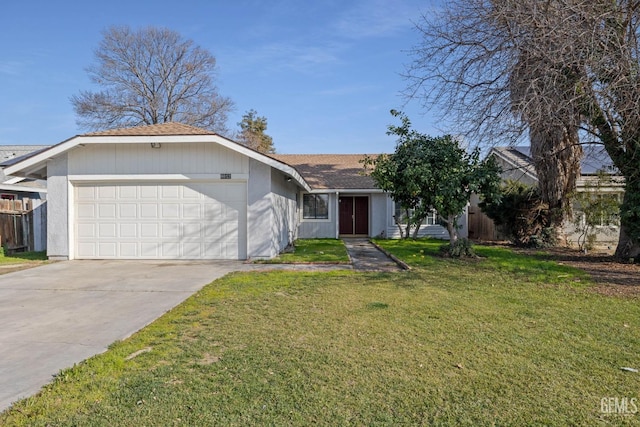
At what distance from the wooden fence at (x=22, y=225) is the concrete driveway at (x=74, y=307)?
16.3ft

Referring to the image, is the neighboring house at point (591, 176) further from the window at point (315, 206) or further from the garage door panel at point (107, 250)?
the garage door panel at point (107, 250)

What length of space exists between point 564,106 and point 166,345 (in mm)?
9128

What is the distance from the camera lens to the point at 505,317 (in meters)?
5.55

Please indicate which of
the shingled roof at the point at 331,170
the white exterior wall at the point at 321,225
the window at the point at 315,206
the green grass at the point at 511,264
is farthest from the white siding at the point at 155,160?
the window at the point at 315,206

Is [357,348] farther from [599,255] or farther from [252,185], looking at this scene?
[599,255]

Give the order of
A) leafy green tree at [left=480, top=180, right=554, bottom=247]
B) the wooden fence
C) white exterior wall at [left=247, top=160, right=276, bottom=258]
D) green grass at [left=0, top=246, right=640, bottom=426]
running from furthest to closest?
1. leafy green tree at [left=480, top=180, right=554, bottom=247]
2. the wooden fence
3. white exterior wall at [left=247, top=160, right=276, bottom=258]
4. green grass at [left=0, top=246, right=640, bottom=426]

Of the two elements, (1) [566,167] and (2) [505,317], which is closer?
(2) [505,317]

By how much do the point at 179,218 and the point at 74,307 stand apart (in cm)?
550

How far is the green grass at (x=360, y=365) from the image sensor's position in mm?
2936

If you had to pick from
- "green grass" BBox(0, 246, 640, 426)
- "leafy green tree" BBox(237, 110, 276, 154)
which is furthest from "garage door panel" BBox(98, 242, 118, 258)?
"leafy green tree" BBox(237, 110, 276, 154)

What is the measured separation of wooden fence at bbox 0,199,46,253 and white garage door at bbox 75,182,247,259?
488 cm

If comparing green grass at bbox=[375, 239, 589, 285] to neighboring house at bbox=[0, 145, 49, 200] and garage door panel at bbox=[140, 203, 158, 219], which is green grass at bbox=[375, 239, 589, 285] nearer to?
garage door panel at bbox=[140, 203, 158, 219]

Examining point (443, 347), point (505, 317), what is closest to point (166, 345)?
point (443, 347)

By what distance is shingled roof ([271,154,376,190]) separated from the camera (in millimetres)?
19219
